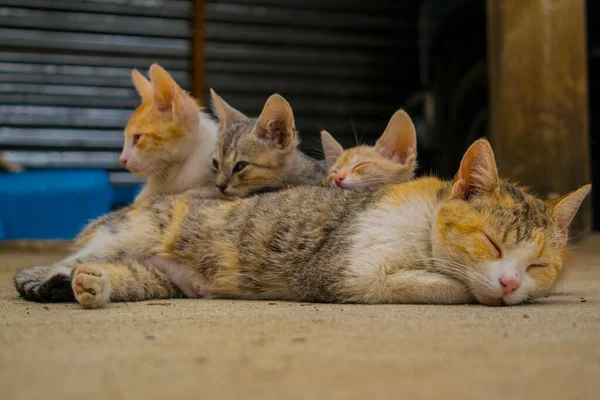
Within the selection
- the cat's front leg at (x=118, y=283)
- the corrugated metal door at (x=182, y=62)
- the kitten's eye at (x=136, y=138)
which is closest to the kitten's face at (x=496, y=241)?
the cat's front leg at (x=118, y=283)

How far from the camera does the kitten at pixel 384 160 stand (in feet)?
9.71

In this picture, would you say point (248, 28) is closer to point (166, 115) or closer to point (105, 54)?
point (105, 54)

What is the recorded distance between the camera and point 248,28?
7930 mm

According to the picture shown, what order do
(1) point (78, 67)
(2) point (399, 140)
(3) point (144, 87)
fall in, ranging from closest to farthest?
(2) point (399, 140)
(3) point (144, 87)
(1) point (78, 67)

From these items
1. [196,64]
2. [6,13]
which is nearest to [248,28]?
[196,64]

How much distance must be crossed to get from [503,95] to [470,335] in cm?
348

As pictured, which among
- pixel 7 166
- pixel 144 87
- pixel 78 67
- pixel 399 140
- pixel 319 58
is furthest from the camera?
pixel 319 58

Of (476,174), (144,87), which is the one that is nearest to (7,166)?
(144,87)

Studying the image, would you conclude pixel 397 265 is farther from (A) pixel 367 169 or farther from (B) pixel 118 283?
(B) pixel 118 283

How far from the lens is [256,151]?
9.93 ft

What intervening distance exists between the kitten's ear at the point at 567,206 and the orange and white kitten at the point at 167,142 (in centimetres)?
A: 158

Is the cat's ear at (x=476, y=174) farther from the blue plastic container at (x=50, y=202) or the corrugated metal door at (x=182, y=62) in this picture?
the corrugated metal door at (x=182, y=62)

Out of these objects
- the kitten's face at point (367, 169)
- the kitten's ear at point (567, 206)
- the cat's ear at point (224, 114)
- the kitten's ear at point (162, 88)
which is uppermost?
the kitten's ear at point (162, 88)

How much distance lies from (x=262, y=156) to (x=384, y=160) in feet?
1.79
